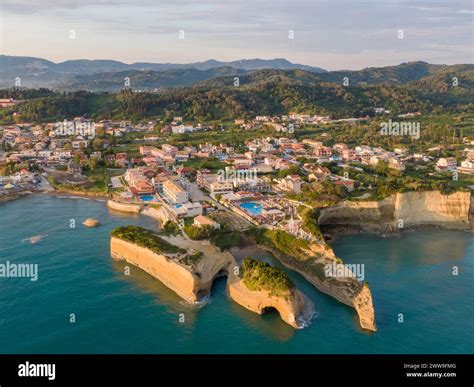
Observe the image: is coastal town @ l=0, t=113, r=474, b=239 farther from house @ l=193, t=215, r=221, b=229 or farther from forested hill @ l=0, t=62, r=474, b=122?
forested hill @ l=0, t=62, r=474, b=122

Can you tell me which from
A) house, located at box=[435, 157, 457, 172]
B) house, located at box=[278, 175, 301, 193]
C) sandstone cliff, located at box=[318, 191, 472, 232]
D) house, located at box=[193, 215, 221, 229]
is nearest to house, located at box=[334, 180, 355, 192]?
house, located at box=[278, 175, 301, 193]

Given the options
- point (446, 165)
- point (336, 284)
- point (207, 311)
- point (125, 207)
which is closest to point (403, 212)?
point (336, 284)

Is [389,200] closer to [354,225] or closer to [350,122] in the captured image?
[354,225]

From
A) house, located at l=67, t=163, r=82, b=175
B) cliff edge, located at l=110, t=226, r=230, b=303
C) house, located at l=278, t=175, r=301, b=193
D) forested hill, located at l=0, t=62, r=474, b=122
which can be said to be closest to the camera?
cliff edge, located at l=110, t=226, r=230, b=303

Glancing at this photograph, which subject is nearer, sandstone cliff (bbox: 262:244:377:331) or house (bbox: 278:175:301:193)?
sandstone cliff (bbox: 262:244:377:331)
